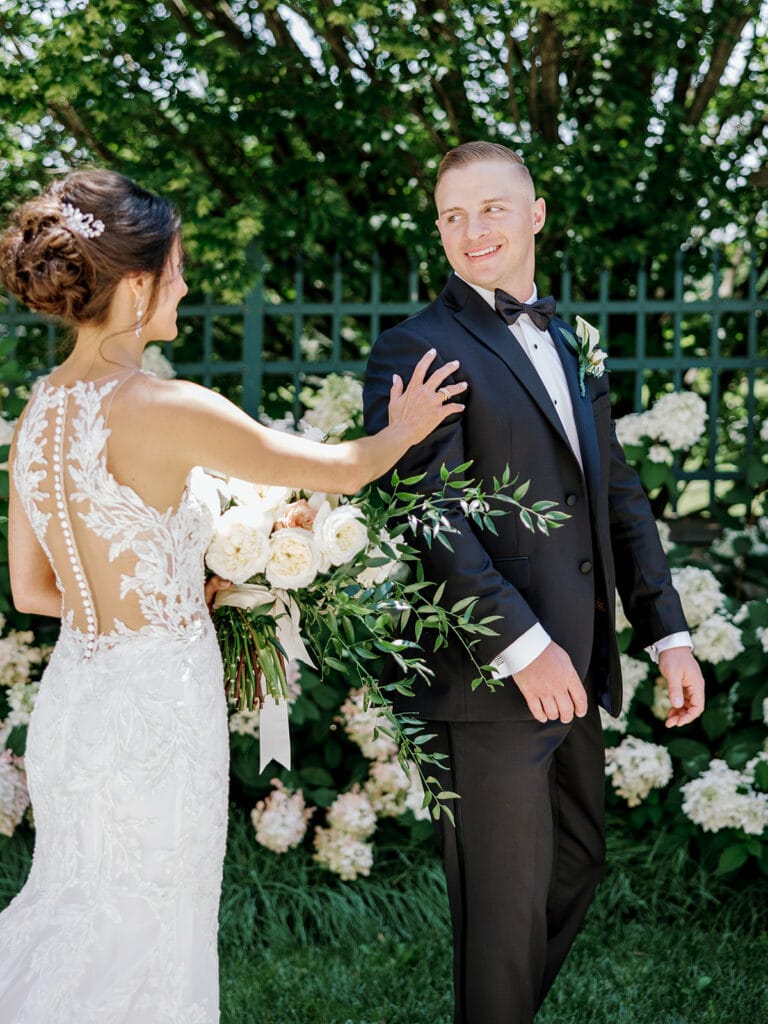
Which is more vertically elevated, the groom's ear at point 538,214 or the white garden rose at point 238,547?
the groom's ear at point 538,214

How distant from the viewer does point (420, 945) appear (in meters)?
3.91

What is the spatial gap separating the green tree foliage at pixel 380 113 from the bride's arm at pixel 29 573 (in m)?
2.48

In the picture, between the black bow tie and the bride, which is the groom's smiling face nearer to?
the black bow tie

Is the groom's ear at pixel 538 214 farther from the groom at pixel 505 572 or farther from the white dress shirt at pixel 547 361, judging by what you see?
the white dress shirt at pixel 547 361

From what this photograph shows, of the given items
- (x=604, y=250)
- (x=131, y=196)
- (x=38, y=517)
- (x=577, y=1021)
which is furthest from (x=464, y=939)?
(x=604, y=250)

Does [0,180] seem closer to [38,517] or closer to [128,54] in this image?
[128,54]

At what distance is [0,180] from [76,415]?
3.58 meters

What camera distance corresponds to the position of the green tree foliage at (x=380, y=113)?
482cm

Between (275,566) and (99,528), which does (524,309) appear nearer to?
(275,566)

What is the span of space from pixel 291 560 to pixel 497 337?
76cm

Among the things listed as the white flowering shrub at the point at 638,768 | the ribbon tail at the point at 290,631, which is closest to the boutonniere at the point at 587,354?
the ribbon tail at the point at 290,631

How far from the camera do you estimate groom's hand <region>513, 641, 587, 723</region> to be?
258 centimetres

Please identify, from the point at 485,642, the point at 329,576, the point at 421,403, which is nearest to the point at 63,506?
the point at 329,576

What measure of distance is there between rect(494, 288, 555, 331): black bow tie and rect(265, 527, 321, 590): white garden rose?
766 mm
